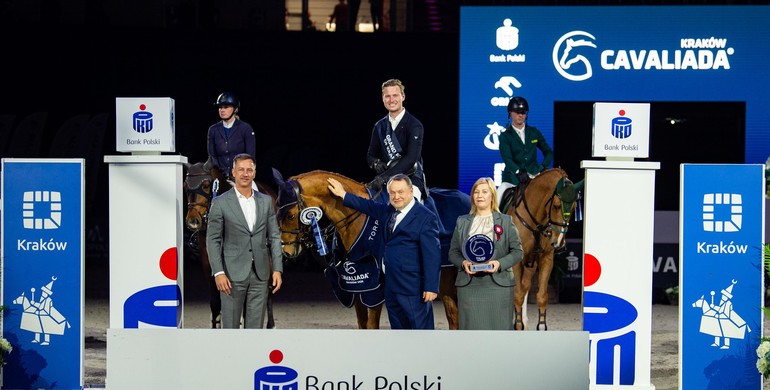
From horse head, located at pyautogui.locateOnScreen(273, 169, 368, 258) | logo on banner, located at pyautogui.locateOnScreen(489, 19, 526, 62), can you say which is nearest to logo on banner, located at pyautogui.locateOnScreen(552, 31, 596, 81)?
logo on banner, located at pyautogui.locateOnScreen(489, 19, 526, 62)

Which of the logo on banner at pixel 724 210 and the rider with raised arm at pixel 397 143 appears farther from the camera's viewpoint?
the rider with raised arm at pixel 397 143

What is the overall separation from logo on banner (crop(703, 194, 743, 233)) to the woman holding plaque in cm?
121

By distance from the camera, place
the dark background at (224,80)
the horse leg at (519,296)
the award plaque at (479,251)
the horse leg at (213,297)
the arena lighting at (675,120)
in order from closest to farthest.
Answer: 1. the award plaque at (479,251)
2. the horse leg at (213,297)
3. the horse leg at (519,296)
4. the arena lighting at (675,120)
5. the dark background at (224,80)

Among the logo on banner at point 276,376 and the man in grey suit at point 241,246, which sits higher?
the man in grey suit at point 241,246

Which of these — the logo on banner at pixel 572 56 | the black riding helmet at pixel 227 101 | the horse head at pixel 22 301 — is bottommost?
the horse head at pixel 22 301

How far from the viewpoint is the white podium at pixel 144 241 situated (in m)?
7.46

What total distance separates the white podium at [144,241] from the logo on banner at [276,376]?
8.12 ft

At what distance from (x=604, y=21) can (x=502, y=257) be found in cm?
614

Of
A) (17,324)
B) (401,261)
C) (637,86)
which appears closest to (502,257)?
(401,261)

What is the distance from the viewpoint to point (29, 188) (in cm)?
731

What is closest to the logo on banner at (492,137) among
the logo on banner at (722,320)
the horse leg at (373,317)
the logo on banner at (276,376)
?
the horse leg at (373,317)

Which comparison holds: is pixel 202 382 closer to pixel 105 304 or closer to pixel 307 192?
pixel 307 192

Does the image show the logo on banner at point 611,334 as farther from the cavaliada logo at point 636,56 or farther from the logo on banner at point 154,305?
the cavaliada logo at point 636,56

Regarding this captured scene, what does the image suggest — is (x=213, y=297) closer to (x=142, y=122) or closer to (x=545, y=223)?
(x=142, y=122)
